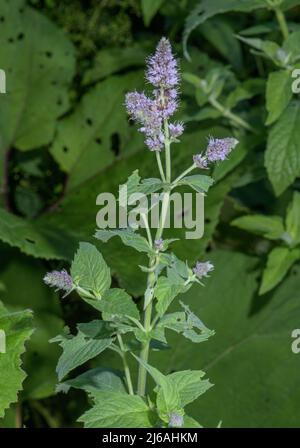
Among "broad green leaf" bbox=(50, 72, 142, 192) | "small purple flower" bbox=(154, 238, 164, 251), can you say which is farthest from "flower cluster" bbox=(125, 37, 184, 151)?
"broad green leaf" bbox=(50, 72, 142, 192)

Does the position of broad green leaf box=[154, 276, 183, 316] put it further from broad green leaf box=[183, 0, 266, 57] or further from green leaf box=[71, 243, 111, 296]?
broad green leaf box=[183, 0, 266, 57]

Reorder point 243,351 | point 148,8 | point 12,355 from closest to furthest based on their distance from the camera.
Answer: point 12,355 → point 243,351 → point 148,8

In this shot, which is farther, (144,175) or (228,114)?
(144,175)

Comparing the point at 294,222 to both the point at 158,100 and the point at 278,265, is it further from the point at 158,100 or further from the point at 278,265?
the point at 158,100

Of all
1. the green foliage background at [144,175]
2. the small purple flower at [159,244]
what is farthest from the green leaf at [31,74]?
the small purple flower at [159,244]

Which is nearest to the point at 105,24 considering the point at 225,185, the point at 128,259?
the point at 225,185

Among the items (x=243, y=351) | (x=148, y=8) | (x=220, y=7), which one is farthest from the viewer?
(x=148, y=8)

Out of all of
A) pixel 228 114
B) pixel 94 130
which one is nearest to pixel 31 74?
pixel 94 130
